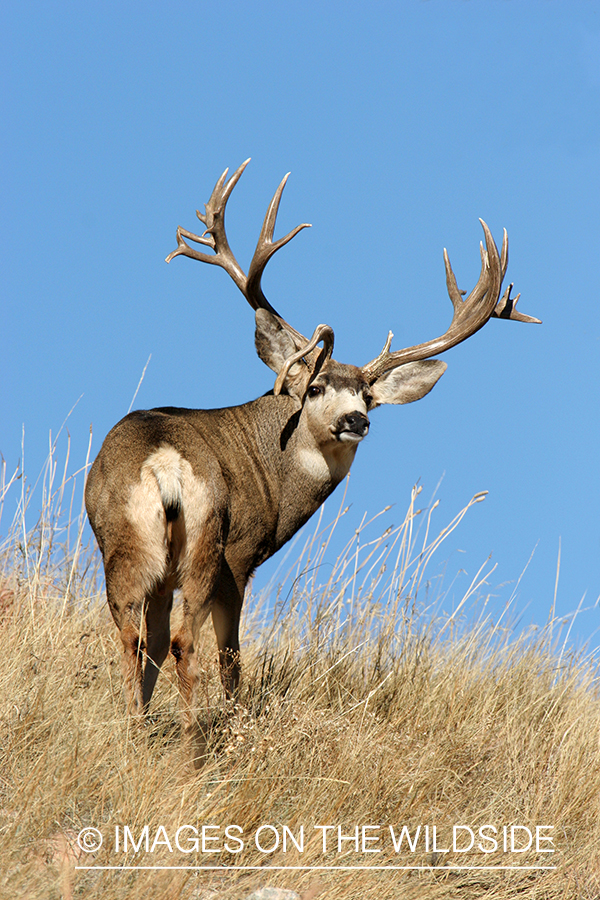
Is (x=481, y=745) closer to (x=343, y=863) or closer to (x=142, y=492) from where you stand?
(x=343, y=863)

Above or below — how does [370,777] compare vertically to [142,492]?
below

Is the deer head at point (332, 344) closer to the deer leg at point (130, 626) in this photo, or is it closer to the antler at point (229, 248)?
the antler at point (229, 248)

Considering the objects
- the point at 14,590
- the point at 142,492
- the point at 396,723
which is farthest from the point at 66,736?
the point at 14,590

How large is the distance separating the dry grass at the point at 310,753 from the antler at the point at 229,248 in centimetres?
203

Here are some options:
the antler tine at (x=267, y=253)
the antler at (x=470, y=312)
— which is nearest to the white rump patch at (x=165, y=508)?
the antler tine at (x=267, y=253)

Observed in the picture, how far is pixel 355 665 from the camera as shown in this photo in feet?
22.3

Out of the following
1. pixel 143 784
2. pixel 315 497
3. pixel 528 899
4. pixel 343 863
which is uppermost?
pixel 315 497

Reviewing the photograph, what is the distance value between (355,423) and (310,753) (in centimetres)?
217

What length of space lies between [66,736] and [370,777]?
1.52m

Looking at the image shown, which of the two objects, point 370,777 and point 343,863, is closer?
point 343,863

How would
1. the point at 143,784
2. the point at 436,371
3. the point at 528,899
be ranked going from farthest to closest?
1. the point at 436,371
2. the point at 528,899
3. the point at 143,784

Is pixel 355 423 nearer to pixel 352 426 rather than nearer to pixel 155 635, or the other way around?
pixel 352 426

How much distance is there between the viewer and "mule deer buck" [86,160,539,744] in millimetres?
5012

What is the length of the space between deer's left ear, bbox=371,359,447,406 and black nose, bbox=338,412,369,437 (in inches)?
32.3
